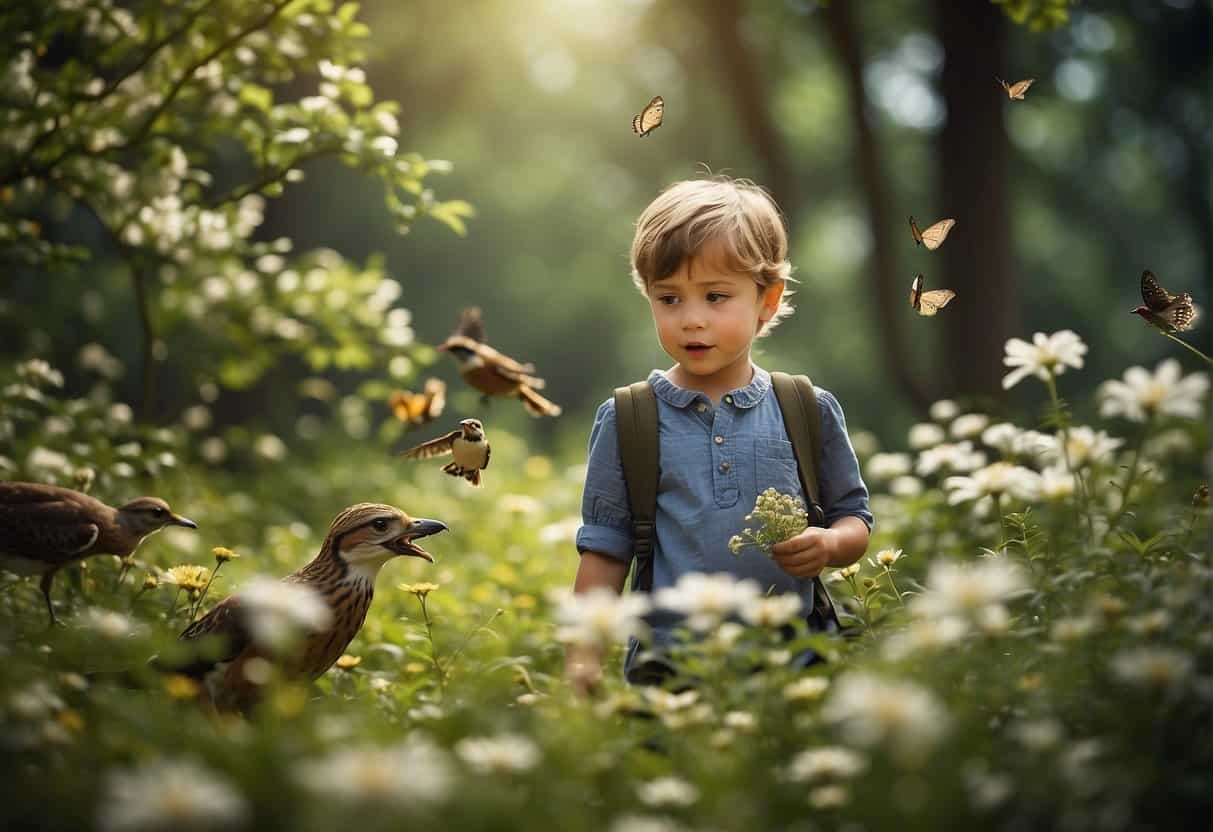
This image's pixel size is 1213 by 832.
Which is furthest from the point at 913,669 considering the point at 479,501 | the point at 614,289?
the point at 614,289

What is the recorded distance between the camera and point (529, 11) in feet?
32.8

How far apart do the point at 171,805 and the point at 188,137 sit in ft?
12.5

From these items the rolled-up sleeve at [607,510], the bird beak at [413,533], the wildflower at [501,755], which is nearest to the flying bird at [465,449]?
the bird beak at [413,533]

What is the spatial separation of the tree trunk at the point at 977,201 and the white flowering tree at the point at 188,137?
4388 mm

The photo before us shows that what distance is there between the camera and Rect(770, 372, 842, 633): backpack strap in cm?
288

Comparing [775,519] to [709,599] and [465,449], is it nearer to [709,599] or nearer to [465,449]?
[709,599]

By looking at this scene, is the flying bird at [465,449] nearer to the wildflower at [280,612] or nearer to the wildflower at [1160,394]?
the wildflower at [280,612]

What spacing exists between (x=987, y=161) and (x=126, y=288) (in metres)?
7.50

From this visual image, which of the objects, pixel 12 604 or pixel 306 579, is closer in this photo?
pixel 306 579

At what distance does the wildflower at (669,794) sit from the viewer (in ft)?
5.79

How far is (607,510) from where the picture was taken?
9.44ft

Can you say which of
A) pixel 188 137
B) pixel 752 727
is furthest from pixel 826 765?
pixel 188 137

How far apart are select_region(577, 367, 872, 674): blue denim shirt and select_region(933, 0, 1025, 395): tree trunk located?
5.02 metres

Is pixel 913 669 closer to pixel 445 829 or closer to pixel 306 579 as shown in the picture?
pixel 445 829
